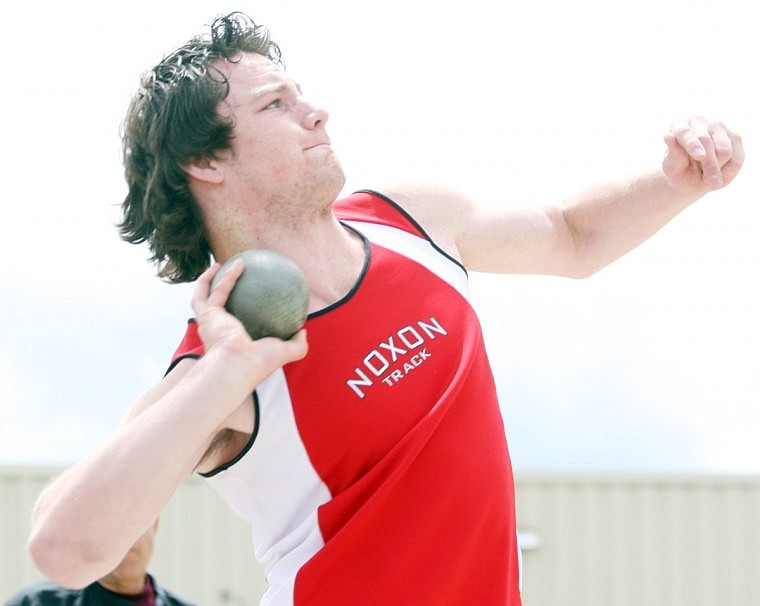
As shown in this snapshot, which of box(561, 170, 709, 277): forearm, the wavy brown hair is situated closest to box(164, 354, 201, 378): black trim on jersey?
the wavy brown hair

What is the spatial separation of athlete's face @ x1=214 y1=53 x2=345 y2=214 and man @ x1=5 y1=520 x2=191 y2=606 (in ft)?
11.3

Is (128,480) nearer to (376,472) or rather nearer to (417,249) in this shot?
(376,472)

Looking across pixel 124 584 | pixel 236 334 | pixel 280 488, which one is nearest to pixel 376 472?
pixel 280 488

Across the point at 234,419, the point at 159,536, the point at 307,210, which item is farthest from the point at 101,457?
the point at 159,536

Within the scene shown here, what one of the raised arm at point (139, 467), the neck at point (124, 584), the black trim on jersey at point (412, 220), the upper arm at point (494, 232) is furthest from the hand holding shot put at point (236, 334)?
the neck at point (124, 584)

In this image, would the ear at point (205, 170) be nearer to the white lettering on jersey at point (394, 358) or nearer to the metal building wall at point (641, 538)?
the white lettering on jersey at point (394, 358)

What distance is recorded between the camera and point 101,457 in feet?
11.7

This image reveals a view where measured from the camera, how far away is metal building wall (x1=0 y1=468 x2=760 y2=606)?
12.2 metres

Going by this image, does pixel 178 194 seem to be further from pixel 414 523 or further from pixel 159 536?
pixel 159 536

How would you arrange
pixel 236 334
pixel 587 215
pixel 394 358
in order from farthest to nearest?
pixel 587 215
pixel 394 358
pixel 236 334

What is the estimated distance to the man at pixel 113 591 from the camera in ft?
22.9

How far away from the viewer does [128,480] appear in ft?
11.6

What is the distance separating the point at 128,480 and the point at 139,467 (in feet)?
0.15

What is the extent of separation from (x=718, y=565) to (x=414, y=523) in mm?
9426
